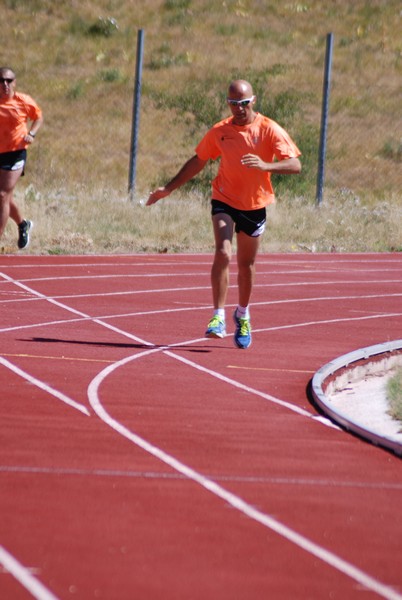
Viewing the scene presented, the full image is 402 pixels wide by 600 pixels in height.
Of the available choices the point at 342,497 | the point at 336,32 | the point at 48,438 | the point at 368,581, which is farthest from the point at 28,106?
the point at 336,32

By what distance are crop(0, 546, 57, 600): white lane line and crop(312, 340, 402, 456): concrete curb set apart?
9.26 feet

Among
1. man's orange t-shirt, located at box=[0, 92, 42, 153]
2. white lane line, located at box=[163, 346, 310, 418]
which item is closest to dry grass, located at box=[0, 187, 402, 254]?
man's orange t-shirt, located at box=[0, 92, 42, 153]

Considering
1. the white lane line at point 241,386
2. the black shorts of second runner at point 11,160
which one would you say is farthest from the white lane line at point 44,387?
the black shorts of second runner at point 11,160

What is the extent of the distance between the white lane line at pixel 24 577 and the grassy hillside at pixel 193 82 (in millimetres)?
20020

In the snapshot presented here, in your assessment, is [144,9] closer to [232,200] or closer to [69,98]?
[69,98]

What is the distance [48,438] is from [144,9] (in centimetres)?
4352

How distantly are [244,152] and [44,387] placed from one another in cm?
278

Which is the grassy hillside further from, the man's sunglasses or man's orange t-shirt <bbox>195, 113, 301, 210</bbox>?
the man's sunglasses

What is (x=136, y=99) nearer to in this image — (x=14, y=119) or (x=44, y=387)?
(x=14, y=119)

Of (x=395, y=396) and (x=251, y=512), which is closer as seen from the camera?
(x=251, y=512)

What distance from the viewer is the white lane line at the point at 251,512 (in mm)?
5023

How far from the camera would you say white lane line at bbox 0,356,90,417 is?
327 inches

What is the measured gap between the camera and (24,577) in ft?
16.0

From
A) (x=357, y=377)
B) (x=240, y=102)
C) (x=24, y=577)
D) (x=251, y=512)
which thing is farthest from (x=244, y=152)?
(x=24, y=577)
